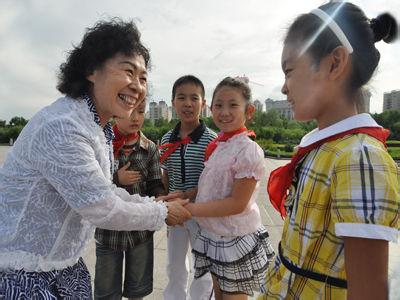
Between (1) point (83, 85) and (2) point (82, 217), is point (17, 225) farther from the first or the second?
(1) point (83, 85)

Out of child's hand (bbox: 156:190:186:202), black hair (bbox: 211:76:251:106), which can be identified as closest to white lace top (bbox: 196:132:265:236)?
child's hand (bbox: 156:190:186:202)

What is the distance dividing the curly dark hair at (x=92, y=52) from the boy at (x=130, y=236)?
2.42 feet

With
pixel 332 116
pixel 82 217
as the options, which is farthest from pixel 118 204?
pixel 332 116

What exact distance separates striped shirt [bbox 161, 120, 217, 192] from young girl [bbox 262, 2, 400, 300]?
4.70ft

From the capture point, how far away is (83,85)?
1634 millimetres

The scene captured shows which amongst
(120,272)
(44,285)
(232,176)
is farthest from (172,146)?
(44,285)

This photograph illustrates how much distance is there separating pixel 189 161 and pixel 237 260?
33.8 inches

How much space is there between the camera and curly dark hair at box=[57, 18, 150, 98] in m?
1.62

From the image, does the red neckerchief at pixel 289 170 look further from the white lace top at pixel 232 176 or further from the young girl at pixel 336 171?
the white lace top at pixel 232 176

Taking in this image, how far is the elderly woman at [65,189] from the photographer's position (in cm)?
136

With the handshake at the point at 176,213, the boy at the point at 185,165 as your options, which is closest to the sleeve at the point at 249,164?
the handshake at the point at 176,213

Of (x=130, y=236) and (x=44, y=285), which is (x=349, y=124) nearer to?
(x=44, y=285)

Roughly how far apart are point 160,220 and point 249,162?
67 cm

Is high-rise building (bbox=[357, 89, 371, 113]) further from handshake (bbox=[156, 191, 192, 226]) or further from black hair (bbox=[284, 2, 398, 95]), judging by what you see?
handshake (bbox=[156, 191, 192, 226])
